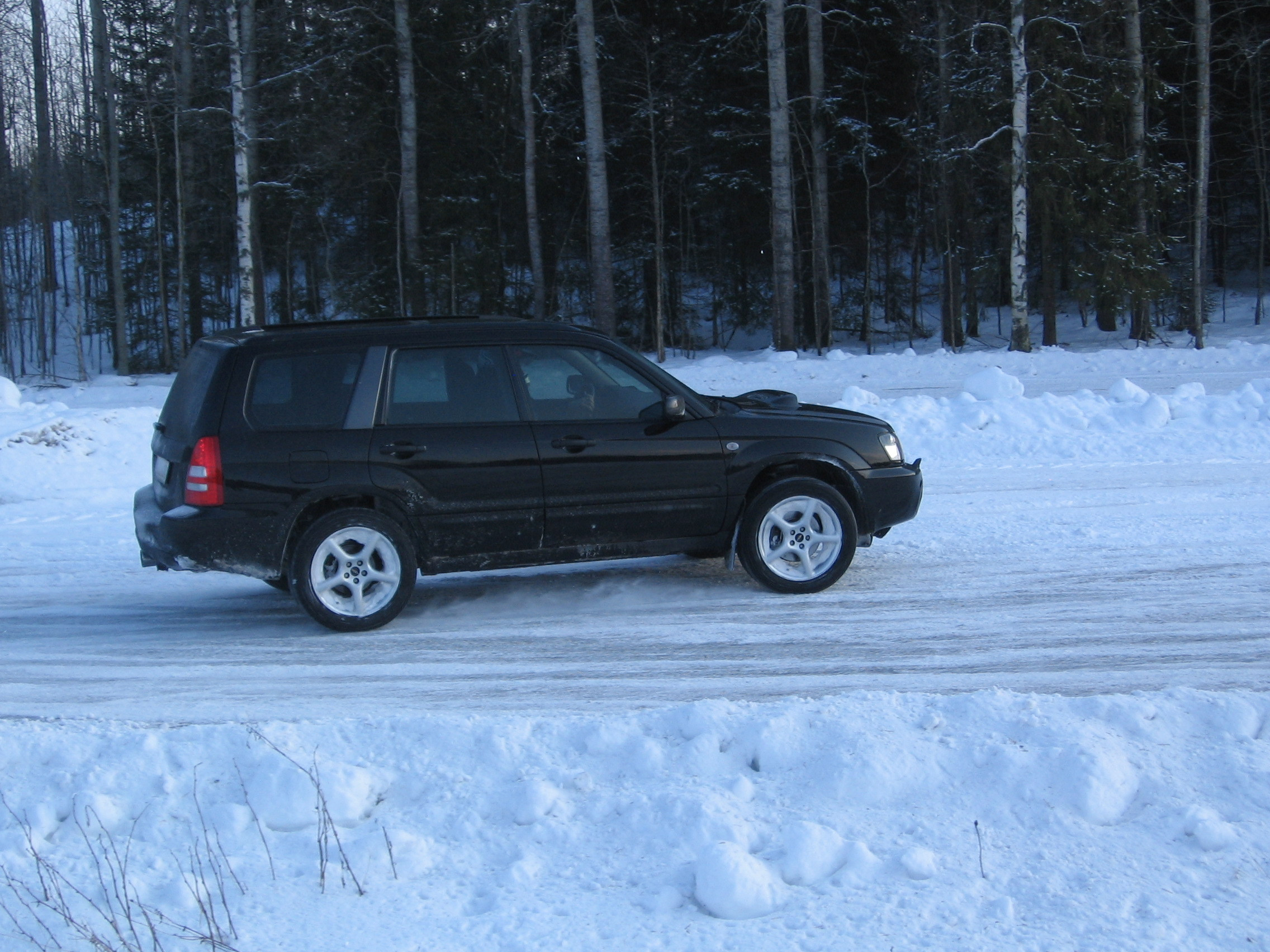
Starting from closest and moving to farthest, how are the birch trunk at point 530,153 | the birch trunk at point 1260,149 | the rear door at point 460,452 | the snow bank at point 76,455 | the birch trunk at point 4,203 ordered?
the rear door at point 460,452
the snow bank at point 76,455
the birch trunk at point 530,153
the birch trunk at point 1260,149
the birch trunk at point 4,203

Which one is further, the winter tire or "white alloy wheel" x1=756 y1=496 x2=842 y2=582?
"white alloy wheel" x1=756 y1=496 x2=842 y2=582

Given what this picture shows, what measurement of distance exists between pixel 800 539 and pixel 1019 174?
17.7 meters

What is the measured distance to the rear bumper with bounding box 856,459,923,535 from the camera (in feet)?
24.3

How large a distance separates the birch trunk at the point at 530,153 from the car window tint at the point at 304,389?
20.9 meters

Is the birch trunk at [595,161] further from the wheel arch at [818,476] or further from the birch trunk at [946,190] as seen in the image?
the wheel arch at [818,476]

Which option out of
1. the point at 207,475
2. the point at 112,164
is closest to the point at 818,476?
the point at 207,475

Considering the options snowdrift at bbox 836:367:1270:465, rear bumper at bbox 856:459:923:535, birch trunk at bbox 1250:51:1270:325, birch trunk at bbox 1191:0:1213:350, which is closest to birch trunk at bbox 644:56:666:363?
birch trunk at bbox 1191:0:1213:350

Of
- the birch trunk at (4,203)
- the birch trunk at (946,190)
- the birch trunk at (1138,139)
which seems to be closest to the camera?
the birch trunk at (1138,139)

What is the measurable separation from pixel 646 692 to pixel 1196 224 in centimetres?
2531

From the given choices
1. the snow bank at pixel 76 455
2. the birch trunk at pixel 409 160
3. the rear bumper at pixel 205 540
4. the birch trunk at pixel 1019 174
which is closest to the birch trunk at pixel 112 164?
the birch trunk at pixel 409 160

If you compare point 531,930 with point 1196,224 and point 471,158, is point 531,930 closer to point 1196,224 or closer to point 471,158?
point 1196,224

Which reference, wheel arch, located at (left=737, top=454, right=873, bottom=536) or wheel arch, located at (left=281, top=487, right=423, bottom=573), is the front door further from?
wheel arch, located at (left=281, top=487, right=423, bottom=573)

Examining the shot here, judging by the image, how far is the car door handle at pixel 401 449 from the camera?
6637 mm

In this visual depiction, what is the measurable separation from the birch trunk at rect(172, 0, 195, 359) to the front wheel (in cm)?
2249
